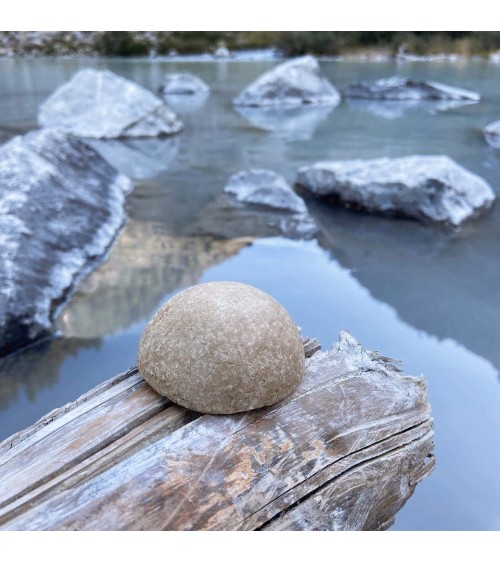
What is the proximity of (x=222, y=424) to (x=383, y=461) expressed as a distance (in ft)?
2.22

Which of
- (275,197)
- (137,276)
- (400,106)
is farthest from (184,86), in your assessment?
(137,276)

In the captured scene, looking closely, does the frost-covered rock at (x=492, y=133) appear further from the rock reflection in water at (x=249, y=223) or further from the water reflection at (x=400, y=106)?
the rock reflection in water at (x=249, y=223)

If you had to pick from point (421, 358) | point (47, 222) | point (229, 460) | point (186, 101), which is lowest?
point (186, 101)

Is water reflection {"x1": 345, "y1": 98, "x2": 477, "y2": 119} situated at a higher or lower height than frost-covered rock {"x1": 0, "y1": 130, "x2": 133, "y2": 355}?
lower

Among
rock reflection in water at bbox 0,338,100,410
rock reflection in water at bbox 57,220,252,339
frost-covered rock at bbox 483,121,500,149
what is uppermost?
rock reflection in water at bbox 0,338,100,410

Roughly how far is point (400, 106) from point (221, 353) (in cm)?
1295

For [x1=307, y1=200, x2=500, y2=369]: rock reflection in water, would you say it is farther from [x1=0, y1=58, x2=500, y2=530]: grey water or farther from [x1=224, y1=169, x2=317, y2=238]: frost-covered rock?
[x1=224, y1=169, x2=317, y2=238]: frost-covered rock

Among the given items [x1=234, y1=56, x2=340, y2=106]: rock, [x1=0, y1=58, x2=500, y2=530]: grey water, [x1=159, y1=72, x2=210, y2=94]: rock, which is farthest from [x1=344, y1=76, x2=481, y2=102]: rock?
[x1=0, y1=58, x2=500, y2=530]: grey water

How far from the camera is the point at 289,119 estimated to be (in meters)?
11.9

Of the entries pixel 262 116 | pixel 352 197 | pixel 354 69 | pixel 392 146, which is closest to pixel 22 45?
pixel 262 116

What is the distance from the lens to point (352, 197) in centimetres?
609

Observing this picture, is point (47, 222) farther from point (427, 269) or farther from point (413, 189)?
point (413, 189)

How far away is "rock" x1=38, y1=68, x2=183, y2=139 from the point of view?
31.8 ft

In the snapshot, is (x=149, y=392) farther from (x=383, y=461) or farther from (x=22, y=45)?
(x=22, y=45)
